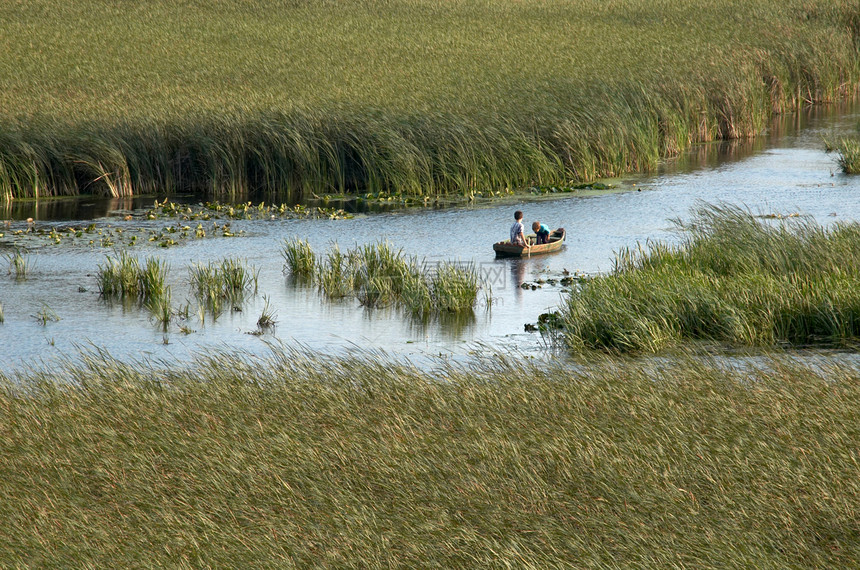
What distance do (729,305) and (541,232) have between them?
6.91 metres

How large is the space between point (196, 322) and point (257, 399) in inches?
215

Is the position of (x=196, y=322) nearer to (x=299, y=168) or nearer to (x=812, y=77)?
(x=299, y=168)

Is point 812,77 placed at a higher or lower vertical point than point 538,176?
higher

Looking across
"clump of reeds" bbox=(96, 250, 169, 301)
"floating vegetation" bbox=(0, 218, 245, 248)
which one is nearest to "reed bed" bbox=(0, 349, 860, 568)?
"clump of reeds" bbox=(96, 250, 169, 301)

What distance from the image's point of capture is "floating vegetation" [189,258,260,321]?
16.2 meters

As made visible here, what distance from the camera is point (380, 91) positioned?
100.0ft

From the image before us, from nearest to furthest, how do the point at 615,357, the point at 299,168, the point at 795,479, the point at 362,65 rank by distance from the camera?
1. the point at 795,479
2. the point at 615,357
3. the point at 299,168
4. the point at 362,65

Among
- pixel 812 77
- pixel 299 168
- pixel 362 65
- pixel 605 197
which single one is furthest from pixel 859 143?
pixel 362 65

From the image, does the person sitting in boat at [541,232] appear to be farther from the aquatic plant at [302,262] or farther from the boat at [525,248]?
the aquatic plant at [302,262]

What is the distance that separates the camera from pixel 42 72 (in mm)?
33344

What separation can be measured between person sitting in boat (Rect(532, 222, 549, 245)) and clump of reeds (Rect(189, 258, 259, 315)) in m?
4.96

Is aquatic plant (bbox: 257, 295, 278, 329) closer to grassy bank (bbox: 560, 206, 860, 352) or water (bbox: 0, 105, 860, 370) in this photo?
water (bbox: 0, 105, 860, 370)

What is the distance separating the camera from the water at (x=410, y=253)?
45.9ft

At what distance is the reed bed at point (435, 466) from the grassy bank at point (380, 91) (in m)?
15.3
